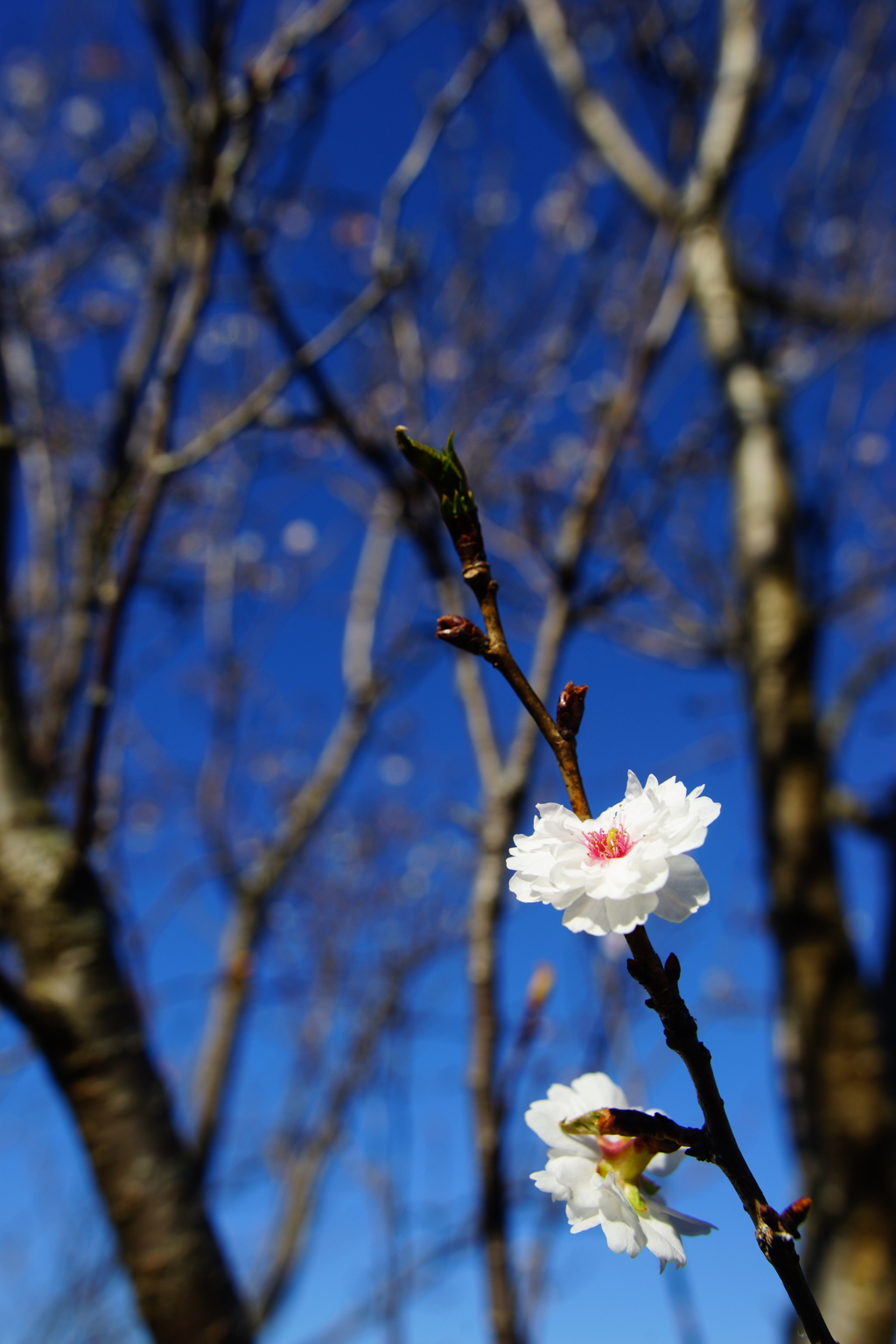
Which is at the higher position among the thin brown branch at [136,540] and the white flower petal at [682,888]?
the thin brown branch at [136,540]

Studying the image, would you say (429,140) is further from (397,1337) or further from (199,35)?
(397,1337)

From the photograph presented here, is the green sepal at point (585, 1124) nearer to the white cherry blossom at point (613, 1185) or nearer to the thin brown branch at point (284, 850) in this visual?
the white cherry blossom at point (613, 1185)

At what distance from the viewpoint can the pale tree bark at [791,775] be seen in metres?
1.93

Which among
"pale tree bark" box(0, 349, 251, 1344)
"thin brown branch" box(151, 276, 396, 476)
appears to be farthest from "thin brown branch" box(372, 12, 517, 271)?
"pale tree bark" box(0, 349, 251, 1344)

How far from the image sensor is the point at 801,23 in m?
2.94

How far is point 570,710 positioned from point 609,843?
4.4 inches

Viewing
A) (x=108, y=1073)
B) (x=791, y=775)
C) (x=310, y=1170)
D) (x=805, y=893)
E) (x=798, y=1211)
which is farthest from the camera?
(x=310, y=1170)

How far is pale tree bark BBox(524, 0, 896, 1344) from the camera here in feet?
6.34

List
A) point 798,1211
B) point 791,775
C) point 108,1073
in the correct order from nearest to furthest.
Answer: point 798,1211 < point 108,1073 < point 791,775

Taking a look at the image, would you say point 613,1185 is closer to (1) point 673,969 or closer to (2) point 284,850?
(1) point 673,969

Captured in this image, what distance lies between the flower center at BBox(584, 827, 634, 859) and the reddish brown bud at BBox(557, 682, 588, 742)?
70 mm

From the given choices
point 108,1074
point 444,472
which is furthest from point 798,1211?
point 108,1074

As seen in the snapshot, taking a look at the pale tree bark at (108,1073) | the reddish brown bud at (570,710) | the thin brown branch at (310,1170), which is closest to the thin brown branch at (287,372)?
the pale tree bark at (108,1073)

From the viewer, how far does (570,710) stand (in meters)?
0.56
